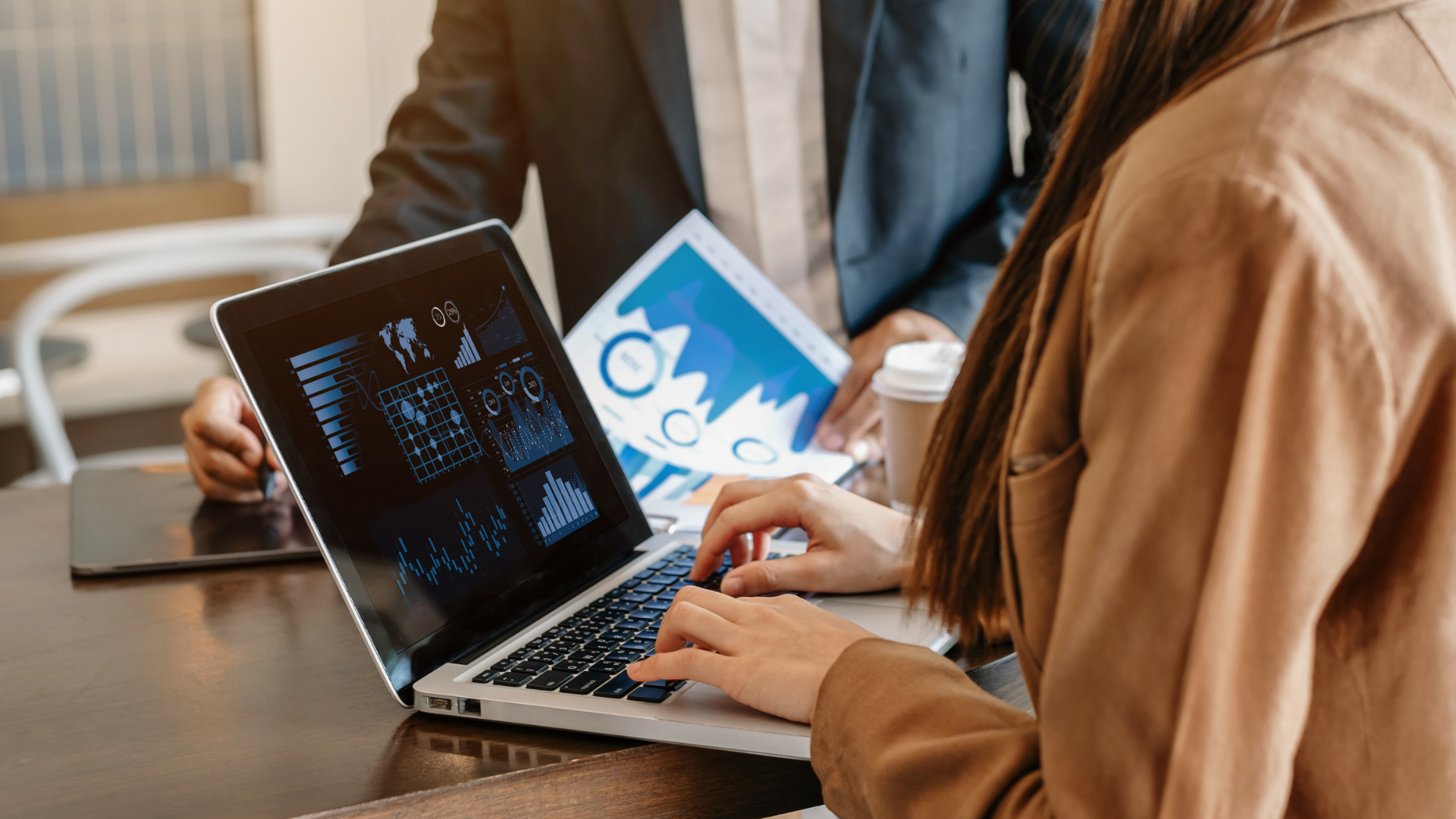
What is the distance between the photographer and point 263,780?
584mm

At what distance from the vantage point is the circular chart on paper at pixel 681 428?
1.09m

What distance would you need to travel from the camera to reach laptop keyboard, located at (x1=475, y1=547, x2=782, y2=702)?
65 centimetres

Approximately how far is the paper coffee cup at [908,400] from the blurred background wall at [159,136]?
2.75m

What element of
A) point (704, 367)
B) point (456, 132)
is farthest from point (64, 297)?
point (704, 367)

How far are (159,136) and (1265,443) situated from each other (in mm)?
3964

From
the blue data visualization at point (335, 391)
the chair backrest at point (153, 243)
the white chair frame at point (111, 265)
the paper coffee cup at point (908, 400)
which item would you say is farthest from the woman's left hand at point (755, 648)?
the chair backrest at point (153, 243)

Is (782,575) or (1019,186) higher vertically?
(1019,186)

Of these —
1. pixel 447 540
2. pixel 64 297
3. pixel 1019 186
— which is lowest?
pixel 64 297

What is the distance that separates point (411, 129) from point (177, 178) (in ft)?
9.01

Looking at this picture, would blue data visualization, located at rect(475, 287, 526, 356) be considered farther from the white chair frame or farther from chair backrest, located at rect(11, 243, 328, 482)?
the white chair frame

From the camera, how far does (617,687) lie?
650 mm

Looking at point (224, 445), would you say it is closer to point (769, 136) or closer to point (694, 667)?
point (694, 667)

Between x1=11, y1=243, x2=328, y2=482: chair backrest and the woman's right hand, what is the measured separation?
110 centimetres

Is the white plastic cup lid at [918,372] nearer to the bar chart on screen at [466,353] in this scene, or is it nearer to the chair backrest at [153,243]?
the bar chart on screen at [466,353]
